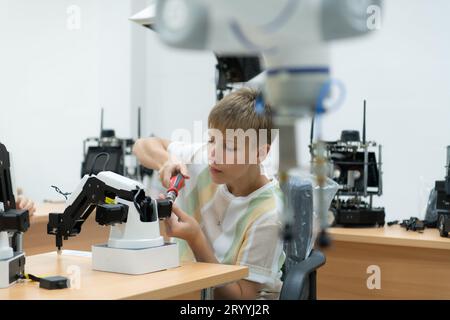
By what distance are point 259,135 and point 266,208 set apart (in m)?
1.03

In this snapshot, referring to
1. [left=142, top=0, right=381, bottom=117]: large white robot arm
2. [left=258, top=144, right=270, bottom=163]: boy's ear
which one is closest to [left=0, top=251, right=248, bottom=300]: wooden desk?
[left=258, top=144, right=270, bottom=163]: boy's ear

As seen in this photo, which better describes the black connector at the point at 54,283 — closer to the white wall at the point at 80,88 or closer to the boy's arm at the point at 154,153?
the boy's arm at the point at 154,153

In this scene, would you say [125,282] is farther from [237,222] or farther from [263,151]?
[263,151]

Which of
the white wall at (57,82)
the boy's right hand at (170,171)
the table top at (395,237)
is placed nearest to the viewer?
the boy's right hand at (170,171)

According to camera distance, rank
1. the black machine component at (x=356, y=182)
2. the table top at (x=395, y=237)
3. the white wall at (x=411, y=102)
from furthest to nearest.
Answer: the white wall at (x=411, y=102), the black machine component at (x=356, y=182), the table top at (x=395, y=237)

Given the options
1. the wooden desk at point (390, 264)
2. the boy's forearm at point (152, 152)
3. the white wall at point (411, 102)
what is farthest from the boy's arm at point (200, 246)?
the white wall at point (411, 102)

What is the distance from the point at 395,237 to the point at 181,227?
4.09 ft

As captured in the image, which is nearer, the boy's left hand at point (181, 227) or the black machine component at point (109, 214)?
the black machine component at point (109, 214)

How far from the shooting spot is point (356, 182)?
2.56 meters

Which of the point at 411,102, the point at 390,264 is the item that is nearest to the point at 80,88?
the point at 411,102

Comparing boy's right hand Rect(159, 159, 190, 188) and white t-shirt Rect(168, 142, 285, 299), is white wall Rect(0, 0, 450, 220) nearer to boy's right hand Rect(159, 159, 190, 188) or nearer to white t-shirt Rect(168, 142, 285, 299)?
white t-shirt Rect(168, 142, 285, 299)

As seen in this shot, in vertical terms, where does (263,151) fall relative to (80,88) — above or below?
below

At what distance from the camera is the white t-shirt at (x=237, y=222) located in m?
1.45
